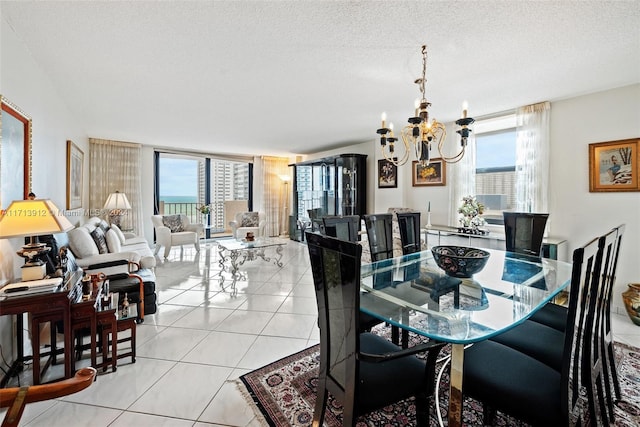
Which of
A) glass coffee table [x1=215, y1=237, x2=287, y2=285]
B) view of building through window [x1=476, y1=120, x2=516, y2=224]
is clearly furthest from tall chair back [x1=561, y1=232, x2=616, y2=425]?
glass coffee table [x1=215, y1=237, x2=287, y2=285]

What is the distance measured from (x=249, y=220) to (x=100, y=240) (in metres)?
3.52

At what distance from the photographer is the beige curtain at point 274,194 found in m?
7.92

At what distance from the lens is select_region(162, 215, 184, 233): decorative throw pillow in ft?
18.8

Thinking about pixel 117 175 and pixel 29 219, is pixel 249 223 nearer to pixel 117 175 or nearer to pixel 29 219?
pixel 117 175

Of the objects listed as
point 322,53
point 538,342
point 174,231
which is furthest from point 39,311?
point 174,231

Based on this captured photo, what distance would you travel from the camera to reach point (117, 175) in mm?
6074

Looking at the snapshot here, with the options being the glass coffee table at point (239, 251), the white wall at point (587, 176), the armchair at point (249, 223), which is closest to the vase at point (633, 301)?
the white wall at point (587, 176)

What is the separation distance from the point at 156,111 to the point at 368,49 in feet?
10.4

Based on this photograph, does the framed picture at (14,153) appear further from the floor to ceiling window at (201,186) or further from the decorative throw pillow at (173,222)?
the floor to ceiling window at (201,186)

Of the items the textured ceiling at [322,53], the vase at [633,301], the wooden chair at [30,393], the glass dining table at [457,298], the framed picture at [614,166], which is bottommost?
the vase at [633,301]

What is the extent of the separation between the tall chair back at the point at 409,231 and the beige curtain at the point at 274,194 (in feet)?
18.1

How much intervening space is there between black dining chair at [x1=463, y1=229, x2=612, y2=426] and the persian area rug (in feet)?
1.32

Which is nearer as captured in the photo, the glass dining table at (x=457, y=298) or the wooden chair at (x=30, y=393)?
the wooden chair at (x=30, y=393)

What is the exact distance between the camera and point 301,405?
5.25 feet
